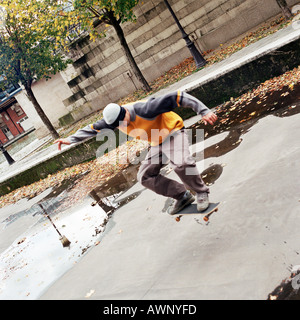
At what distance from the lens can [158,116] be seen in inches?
150

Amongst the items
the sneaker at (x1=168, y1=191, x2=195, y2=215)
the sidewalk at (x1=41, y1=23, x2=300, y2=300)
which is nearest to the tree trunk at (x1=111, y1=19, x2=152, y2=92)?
the sidewalk at (x1=41, y1=23, x2=300, y2=300)

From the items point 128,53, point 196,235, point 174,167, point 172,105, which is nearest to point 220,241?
point 196,235

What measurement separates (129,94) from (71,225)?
1338 centimetres

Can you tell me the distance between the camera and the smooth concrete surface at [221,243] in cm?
264

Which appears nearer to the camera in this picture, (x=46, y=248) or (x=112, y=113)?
(x=112, y=113)

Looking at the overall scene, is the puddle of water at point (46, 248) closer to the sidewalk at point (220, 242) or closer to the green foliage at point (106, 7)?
the sidewalk at point (220, 242)

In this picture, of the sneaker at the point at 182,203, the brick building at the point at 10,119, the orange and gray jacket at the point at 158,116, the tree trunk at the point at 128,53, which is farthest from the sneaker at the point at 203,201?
the brick building at the point at 10,119

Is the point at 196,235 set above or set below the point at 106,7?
below

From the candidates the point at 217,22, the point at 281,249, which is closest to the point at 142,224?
the point at 281,249

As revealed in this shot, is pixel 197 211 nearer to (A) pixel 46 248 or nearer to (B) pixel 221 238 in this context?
(B) pixel 221 238

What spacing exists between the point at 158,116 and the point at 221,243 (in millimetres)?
1702

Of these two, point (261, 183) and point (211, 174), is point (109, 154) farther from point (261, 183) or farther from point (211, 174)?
point (261, 183)

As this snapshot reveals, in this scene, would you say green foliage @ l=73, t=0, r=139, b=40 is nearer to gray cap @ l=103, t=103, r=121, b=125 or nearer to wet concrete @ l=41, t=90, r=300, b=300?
wet concrete @ l=41, t=90, r=300, b=300

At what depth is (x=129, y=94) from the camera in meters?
18.1
